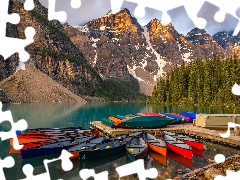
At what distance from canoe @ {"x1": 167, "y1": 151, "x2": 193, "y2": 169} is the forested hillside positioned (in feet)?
203

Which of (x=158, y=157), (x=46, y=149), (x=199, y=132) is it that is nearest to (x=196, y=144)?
(x=158, y=157)

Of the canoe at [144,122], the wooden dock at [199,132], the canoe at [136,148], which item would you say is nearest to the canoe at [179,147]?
the canoe at [136,148]

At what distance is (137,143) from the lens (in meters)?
29.0

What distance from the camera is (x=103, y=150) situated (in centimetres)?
2667

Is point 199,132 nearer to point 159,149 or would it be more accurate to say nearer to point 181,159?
point 181,159

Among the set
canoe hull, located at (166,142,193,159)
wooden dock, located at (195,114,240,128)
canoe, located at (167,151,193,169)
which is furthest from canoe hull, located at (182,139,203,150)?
wooden dock, located at (195,114,240,128)

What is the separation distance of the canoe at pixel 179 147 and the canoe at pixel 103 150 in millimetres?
5120

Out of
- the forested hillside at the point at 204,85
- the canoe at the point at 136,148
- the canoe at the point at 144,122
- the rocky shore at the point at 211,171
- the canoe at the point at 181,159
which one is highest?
the forested hillside at the point at 204,85

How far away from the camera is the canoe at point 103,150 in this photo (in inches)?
1002

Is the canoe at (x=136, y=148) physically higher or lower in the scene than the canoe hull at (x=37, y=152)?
higher

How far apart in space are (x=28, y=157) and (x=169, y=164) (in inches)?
550

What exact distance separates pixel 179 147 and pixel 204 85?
77.1 metres

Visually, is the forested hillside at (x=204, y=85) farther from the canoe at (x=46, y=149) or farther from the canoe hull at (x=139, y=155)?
the canoe at (x=46, y=149)

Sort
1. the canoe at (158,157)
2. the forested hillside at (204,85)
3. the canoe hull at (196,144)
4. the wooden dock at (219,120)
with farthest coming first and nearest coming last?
1. the forested hillside at (204,85)
2. the wooden dock at (219,120)
3. the canoe hull at (196,144)
4. the canoe at (158,157)
